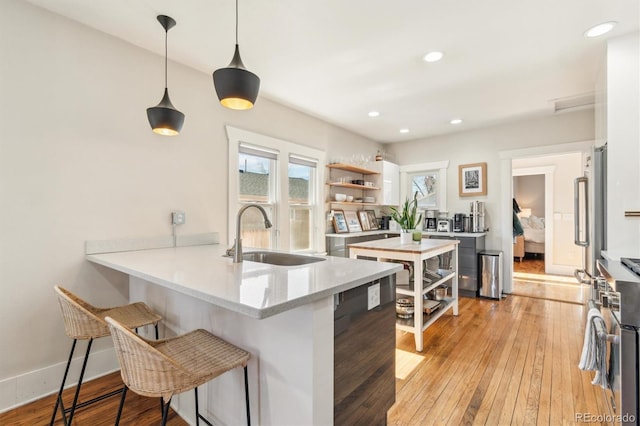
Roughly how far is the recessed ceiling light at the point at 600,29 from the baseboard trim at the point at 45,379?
4.29 metres

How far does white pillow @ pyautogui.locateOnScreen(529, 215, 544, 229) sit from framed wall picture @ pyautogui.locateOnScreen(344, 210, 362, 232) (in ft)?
16.0

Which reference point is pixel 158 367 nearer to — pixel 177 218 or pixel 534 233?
pixel 177 218

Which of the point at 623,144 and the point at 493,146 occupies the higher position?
the point at 493,146

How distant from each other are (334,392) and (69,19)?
9.44 feet

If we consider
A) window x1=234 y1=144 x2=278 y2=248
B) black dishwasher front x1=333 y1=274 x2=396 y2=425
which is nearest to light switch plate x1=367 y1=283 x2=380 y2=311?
black dishwasher front x1=333 y1=274 x2=396 y2=425

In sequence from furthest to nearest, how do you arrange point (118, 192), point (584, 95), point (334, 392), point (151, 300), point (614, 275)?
point (584, 95) < point (118, 192) < point (151, 300) < point (614, 275) < point (334, 392)

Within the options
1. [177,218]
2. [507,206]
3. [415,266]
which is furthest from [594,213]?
→ [177,218]

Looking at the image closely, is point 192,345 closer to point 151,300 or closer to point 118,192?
point 151,300

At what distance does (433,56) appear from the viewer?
2506 mm

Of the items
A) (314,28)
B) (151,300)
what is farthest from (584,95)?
(151,300)

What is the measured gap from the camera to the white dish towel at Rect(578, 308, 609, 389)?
4.55ft

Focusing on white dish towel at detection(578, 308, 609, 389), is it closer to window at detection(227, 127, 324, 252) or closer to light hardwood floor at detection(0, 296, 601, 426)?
light hardwood floor at detection(0, 296, 601, 426)

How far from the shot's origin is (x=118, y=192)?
2.27 metres

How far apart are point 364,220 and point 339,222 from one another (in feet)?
2.31
